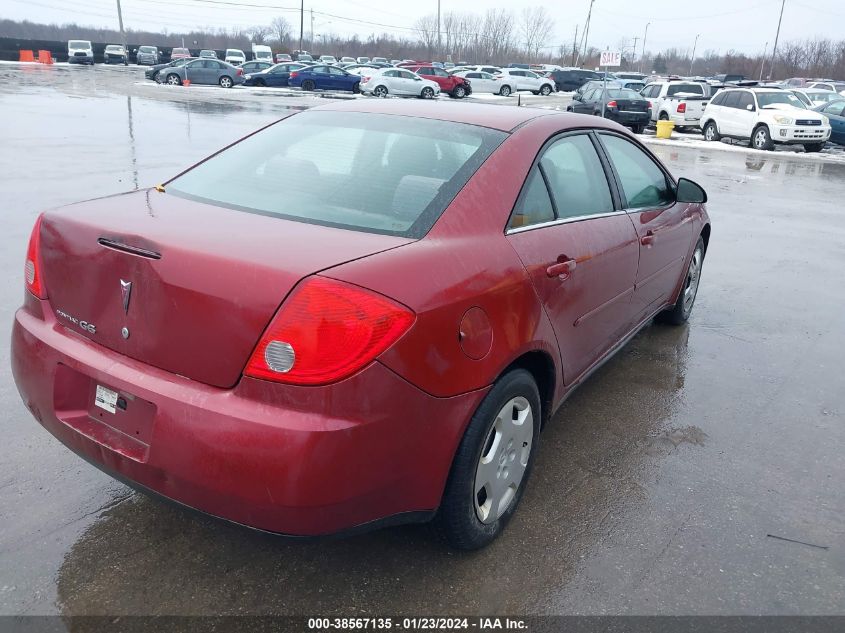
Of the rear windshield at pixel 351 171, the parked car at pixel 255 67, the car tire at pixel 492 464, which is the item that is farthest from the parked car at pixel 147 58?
the car tire at pixel 492 464

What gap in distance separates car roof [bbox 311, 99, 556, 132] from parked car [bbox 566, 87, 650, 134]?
20.2 metres

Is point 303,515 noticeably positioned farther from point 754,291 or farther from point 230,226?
point 754,291

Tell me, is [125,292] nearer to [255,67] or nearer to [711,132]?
[711,132]

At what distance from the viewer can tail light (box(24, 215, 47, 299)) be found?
102 inches

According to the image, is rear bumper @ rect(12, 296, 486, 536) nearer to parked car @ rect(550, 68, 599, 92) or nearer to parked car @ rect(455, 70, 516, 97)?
parked car @ rect(455, 70, 516, 97)

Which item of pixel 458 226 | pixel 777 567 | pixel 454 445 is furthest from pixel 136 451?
pixel 777 567

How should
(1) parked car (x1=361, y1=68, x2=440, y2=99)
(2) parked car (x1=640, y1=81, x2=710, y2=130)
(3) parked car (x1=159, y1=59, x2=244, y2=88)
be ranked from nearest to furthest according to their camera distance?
1. (2) parked car (x1=640, y1=81, x2=710, y2=130)
2. (1) parked car (x1=361, y1=68, x2=440, y2=99)
3. (3) parked car (x1=159, y1=59, x2=244, y2=88)

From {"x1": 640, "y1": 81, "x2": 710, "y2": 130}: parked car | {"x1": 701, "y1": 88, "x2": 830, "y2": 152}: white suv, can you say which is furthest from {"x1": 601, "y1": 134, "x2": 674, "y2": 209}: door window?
{"x1": 640, "y1": 81, "x2": 710, "y2": 130}: parked car

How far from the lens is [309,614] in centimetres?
239

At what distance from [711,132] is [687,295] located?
60.4 feet

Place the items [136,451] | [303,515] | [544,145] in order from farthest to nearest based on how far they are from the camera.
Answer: [544,145], [136,451], [303,515]

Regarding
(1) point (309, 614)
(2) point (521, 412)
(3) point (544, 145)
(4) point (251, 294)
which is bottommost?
(1) point (309, 614)

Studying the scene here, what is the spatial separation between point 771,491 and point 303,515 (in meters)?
2.30

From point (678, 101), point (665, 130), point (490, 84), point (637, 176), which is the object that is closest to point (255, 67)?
point (490, 84)
